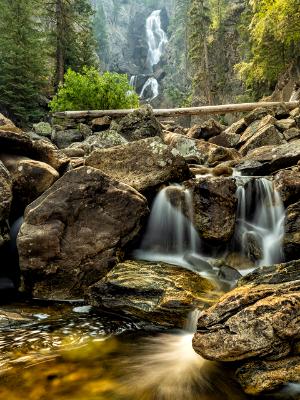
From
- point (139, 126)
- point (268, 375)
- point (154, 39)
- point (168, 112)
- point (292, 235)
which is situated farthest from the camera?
point (154, 39)

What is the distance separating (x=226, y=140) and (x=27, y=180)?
381 inches

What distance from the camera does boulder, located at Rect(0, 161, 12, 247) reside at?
6.77 metres

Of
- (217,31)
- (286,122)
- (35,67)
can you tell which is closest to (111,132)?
(286,122)

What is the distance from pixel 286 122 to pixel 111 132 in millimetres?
7055

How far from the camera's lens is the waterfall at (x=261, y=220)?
23.3 ft

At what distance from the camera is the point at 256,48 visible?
23.9 meters

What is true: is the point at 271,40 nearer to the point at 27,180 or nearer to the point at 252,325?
the point at 27,180

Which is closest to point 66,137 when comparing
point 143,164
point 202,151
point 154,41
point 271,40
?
point 202,151

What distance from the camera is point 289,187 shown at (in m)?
7.64

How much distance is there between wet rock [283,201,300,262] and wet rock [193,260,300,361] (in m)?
2.53

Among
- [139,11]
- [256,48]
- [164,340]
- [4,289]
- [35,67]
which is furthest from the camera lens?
[139,11]

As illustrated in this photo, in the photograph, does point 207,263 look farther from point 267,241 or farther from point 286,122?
point 286,122

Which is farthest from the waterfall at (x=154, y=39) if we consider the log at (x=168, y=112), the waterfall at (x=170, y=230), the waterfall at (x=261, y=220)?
the waterfall at (x=170, y=230)

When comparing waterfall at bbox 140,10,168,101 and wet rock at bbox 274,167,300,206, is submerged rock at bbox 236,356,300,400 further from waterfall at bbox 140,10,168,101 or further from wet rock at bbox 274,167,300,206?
waterfall at bbox 140,10,168,101
